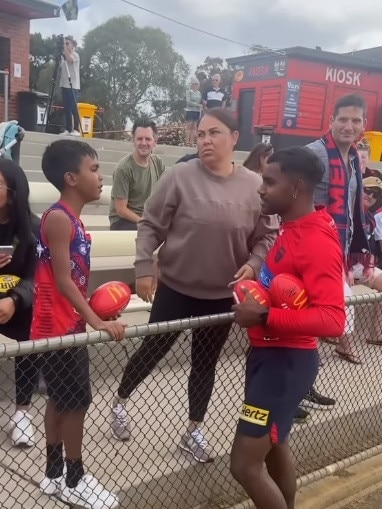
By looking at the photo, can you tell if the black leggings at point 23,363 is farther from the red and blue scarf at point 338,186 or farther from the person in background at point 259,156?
the person in background at point 259,156

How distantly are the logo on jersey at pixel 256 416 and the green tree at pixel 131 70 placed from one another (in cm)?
3599

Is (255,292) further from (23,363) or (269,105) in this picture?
(269,105)

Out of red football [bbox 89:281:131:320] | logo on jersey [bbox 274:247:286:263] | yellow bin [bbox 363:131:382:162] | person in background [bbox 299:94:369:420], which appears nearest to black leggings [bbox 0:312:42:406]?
red football [bbox 89:281:131:320]

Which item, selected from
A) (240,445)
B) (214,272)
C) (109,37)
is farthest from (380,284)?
(109,37)

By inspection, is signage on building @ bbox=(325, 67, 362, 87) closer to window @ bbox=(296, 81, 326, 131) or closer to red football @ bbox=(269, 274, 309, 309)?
window @ bbox=(296, 81, 326, 131)

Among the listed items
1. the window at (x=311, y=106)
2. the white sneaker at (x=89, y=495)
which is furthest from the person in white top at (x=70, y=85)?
the white sneaker at (x=89, y=495)

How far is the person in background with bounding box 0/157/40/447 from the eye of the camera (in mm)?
2785

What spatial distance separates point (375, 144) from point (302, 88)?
8.94 feet

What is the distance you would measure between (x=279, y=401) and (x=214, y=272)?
0.84 metres

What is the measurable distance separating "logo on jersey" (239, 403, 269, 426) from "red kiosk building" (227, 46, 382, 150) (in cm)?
1373

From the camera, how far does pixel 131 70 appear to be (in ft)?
141

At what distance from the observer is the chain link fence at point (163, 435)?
8.83ft

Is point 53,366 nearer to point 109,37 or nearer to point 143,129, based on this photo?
point 143,129

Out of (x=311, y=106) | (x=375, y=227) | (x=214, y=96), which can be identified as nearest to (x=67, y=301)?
(x=375, y=227)
